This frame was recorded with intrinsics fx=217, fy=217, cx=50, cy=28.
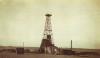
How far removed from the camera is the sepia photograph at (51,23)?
3.45 m

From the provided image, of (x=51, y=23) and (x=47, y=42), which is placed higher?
(x=51, y=23)

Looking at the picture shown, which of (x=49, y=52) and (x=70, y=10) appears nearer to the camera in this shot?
(x=49, y=52)

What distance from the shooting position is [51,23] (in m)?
3.47

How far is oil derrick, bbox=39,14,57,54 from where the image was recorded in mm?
3092

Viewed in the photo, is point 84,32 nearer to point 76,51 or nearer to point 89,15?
point 89,15

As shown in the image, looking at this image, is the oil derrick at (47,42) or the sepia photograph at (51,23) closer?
the oil derrick at (47,42)

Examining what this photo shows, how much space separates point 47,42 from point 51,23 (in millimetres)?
437

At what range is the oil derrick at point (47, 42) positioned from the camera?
3092 mm

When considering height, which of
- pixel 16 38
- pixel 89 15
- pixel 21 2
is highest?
pixel 21 2

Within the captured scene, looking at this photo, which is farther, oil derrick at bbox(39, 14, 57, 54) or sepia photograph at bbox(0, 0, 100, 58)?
sepia photograph at bbox(0, 0, 100, 58)

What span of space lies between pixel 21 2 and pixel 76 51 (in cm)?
124

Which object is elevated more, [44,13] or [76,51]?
[44,13]

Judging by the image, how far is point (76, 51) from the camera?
310 cm

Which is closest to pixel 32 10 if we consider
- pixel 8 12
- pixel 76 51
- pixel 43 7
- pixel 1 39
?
pixel 43 7
